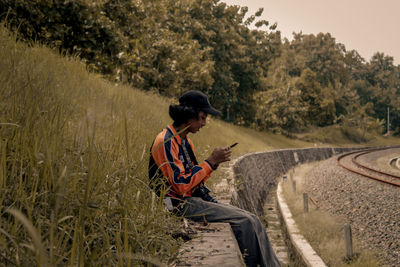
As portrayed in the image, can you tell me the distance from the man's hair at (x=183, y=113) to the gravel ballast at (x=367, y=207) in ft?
17.0

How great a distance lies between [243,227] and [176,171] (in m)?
0.83

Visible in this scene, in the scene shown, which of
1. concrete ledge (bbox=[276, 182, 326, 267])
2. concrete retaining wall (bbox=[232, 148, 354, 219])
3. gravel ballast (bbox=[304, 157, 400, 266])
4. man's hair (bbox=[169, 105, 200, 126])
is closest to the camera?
man's hair (bbox=[169, 105, 200, 126])

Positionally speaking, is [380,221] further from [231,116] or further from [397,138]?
[397,138]

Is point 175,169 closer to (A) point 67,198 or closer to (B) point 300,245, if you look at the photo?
(A) point 67,198

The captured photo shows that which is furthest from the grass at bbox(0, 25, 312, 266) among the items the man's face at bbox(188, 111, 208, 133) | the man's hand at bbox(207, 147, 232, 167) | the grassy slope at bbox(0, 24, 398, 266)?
the man's face at bbox(188, 111, 208, 133)

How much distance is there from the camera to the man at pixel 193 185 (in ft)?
11.1

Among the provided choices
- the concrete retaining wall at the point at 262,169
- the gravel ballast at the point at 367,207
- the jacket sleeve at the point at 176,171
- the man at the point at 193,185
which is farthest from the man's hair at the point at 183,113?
the gravel ballast at the point at 367,207

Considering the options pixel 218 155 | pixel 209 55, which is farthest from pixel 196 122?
pixel 209 55

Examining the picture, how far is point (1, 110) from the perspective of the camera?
269 cm

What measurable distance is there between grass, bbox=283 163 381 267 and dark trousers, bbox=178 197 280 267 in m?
4.05

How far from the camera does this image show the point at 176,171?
132 inches

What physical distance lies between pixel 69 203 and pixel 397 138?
316 ft

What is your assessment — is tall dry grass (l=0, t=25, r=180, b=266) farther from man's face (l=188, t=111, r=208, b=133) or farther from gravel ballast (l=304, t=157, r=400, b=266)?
gravel ballast (l=304, t=157, r=400, b=266)

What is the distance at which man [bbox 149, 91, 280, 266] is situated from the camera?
3.37 m
